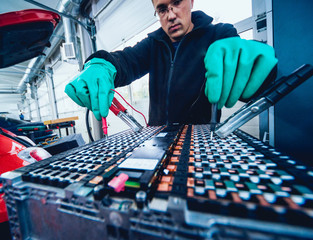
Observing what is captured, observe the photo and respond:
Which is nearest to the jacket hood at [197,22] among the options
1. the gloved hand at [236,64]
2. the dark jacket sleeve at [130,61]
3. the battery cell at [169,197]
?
the dark jacket sleeve at [130,61]

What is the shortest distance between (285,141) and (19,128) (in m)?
3.28

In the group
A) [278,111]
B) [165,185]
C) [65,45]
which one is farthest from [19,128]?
[278,111]

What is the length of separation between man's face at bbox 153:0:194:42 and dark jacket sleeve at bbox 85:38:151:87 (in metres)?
0.29

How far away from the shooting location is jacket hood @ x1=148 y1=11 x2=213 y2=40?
1.09 metres

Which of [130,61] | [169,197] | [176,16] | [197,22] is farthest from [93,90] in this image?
[197,22]

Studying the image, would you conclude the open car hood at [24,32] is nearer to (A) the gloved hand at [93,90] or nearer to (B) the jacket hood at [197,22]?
(A) the gloved hand at [93,90]

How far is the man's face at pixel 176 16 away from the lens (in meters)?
0.99

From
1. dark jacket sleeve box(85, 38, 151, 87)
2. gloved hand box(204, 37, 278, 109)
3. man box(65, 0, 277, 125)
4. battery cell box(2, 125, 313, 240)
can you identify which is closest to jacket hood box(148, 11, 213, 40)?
man box(65, 0, 277, 125)

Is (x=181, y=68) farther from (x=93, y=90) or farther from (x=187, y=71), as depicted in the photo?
(x=93, y=90)

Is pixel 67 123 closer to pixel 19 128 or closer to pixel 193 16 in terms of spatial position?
pixel 19 128

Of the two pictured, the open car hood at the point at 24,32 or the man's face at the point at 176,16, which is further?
the man's face at the point at 176,16

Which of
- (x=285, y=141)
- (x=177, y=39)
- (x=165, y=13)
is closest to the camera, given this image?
(x=285, y=141)

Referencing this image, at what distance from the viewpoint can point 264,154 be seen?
345 millimetres

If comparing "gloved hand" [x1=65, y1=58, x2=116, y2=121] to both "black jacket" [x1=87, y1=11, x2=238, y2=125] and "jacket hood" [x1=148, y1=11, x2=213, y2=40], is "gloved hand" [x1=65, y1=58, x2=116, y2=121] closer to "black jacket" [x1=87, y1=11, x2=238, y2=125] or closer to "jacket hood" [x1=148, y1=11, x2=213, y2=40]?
"black jacket" [x1=87, y1=11, x2=238, y2=125]
